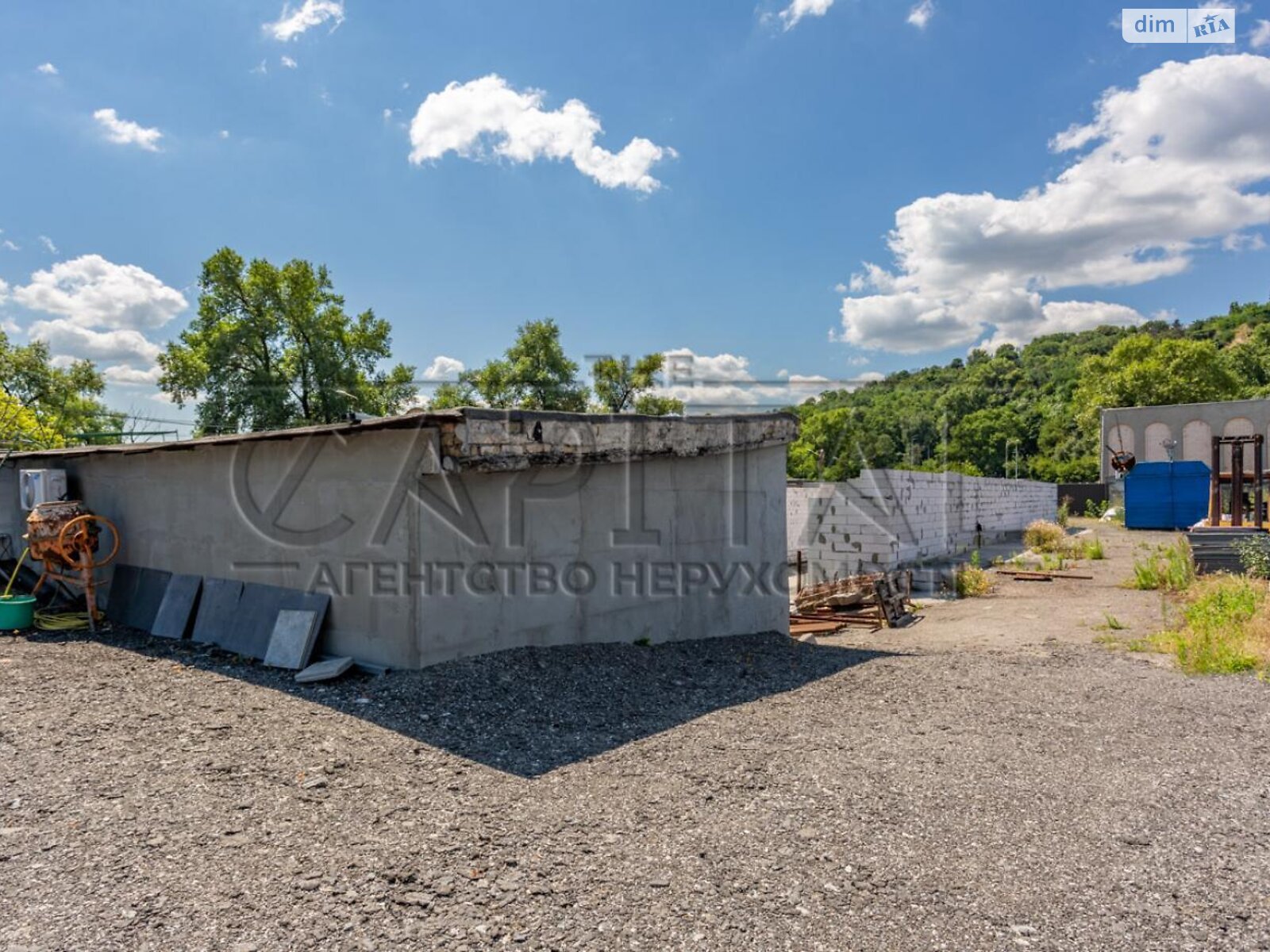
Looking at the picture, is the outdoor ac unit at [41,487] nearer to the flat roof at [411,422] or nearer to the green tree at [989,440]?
the flat roof at [411,422]

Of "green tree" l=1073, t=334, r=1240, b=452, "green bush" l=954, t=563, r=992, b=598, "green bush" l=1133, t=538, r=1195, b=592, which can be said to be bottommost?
"green bush" l=954, t=563, r=992, b=598

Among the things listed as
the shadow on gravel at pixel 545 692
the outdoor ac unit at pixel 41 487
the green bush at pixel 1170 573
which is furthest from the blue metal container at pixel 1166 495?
the outdoor ac unit at pixel 41 487

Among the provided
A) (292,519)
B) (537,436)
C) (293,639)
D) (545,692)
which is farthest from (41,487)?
(545,692)

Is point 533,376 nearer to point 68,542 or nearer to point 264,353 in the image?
point 264,353

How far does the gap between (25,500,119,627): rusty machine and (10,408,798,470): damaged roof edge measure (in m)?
0.80

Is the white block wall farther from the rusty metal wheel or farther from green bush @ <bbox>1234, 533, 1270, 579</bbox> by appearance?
the rusty metal wheel

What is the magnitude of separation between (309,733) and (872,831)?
130 inches

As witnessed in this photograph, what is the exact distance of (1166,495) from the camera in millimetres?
23656

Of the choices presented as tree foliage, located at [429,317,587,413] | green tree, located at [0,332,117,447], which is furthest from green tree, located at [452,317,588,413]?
green tree, located at [0,332,117,447]

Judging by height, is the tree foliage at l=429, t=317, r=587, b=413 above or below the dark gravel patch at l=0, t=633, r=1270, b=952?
above

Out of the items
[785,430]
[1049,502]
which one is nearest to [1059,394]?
[1049,502]

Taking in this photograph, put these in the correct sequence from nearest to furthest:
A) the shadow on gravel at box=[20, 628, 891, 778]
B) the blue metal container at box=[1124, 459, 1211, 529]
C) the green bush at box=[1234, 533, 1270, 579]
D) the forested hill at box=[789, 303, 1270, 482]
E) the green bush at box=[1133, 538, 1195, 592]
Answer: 1. the shadow on gravel at box=[20, 628, 891, 778]
2. the green bush at box=[1234, 533, 1270, 579]
3. the green bush at box=[1133, 538, 1195, 592]
4. the blue metal container at box=[1124, 459, 1211, 529]
5. the forested hill at box=[789, 303, 1270, 482]

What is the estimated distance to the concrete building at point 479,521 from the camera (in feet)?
17.8

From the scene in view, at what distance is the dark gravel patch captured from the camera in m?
2.59
